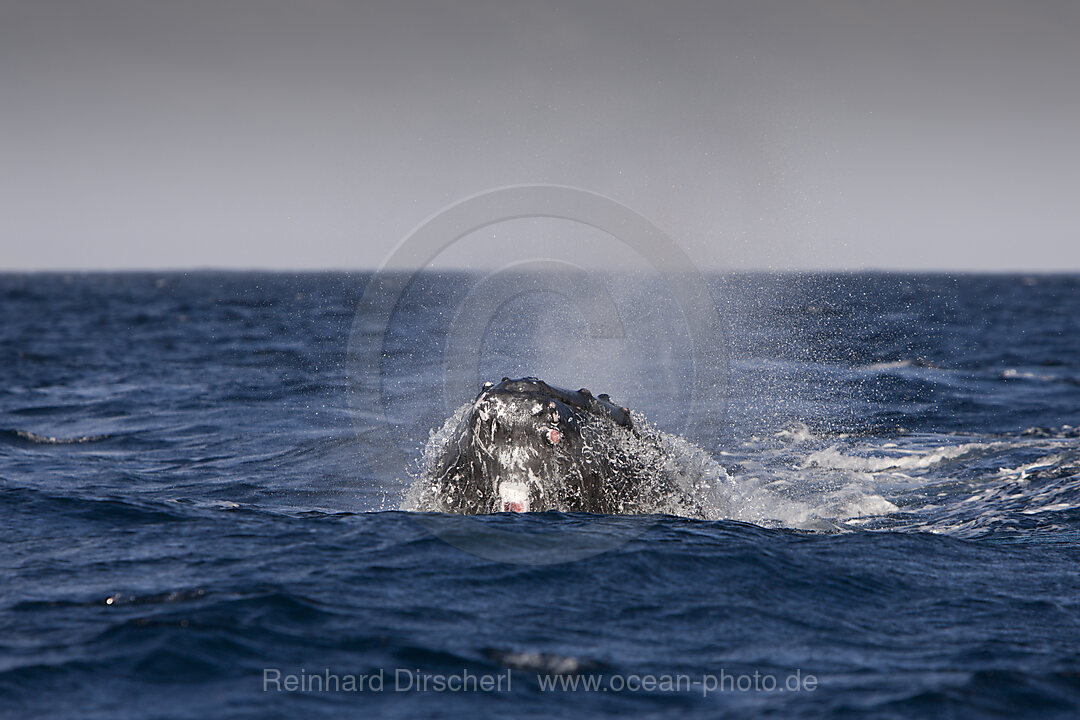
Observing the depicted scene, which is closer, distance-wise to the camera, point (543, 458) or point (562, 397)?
point (543, 458)

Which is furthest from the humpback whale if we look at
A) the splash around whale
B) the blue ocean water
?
the blue ocean water

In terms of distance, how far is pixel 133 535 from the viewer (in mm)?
9164

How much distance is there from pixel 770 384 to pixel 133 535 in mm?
15888

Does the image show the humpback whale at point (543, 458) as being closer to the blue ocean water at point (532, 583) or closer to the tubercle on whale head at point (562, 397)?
the tubercle on whale head at point (562, 397)

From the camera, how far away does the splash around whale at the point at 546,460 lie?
29.2 feet

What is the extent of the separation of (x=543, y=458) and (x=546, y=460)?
0.03 metres

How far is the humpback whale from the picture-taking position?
8.91 m

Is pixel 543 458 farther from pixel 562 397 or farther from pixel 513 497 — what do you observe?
Result: pixel 562 397

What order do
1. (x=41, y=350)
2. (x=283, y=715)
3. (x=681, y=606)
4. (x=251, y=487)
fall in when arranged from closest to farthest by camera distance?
(x=283, y=715)
(x=681, y=606)
(x=251, y=487)
(x=41, y=350)

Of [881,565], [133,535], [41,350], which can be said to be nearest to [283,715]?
[133,535]

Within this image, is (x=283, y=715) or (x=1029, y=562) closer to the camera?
(x=283, y=715)

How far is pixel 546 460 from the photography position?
29.4 feet

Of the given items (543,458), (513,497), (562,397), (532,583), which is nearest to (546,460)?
(543,458)

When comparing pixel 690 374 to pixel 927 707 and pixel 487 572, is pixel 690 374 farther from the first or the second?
pixel 927 707
